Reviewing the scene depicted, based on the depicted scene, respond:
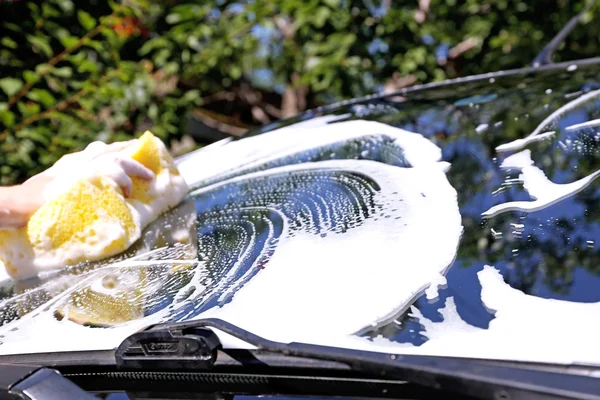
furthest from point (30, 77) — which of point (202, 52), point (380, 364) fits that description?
point (380, 364)

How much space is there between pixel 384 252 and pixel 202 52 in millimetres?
3520

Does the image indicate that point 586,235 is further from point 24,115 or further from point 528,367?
point 24,115

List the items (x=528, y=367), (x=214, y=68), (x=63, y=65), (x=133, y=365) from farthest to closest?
(x=214, y=68), (x=63, y=65), (x=133, y=365), (x=528, y=367)

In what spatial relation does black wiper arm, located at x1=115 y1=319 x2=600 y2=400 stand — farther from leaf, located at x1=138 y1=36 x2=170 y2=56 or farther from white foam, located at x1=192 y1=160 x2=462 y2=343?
leaf, located at x1=138 y1=36 x2=170 y2=56

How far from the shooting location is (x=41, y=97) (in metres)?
3.17

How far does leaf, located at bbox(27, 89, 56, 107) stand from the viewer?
3.17m

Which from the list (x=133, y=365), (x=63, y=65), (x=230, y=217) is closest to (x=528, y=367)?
(x=133, y=365)

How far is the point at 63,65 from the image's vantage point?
11.3 ft

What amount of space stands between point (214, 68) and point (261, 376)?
3834mm

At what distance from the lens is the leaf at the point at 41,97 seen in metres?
3.17

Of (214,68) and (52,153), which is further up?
(214,68)

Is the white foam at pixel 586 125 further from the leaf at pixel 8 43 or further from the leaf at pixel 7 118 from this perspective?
the leaf at pixel 8 43

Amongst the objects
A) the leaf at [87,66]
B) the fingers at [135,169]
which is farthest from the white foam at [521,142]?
the leaf at [87,66]

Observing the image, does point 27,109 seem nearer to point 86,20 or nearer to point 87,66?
point 87,66
